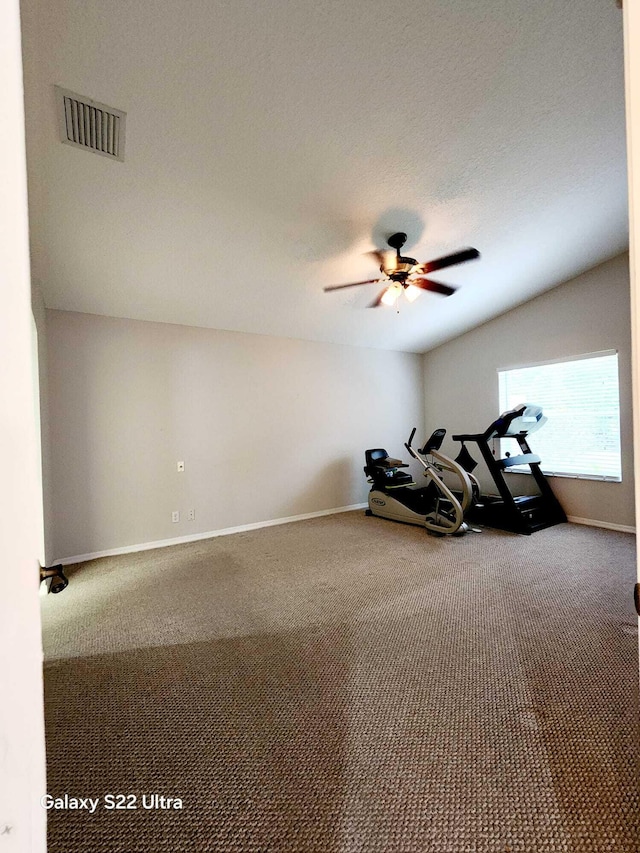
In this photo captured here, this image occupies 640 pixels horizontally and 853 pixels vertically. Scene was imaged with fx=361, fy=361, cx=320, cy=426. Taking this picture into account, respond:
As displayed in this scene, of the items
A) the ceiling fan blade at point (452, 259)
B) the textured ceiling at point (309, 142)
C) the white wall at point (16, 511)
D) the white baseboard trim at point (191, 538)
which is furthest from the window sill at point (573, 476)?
the white wall at point (16, 511)

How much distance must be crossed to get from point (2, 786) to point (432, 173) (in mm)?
2914

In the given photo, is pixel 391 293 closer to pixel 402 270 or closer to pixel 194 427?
pixel 402 270

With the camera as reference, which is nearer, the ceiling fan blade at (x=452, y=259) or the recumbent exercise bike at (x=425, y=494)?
the ceiling fan blade at (x=452, y=259)

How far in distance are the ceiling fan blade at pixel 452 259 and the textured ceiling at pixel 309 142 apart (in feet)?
1.30

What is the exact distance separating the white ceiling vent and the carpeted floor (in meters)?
2.58

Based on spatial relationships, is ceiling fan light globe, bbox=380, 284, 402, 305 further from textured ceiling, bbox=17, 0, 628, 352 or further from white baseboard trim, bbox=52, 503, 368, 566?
white baseboard trim, bbox=52, 503, 368, 566

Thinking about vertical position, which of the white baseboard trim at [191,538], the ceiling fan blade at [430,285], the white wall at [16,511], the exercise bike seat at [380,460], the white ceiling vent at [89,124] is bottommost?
the white baseboard trim at [191,538]

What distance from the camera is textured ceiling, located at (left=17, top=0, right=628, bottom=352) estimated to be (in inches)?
57.3

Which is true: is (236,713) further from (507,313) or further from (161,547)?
(507,313)

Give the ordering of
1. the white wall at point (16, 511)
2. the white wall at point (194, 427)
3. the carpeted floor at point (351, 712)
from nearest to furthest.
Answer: the white wall at point (16, 511)
the carpeted floor at point (351, 712)
the white wall at point (194, 427)

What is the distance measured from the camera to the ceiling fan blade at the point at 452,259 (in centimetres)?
238

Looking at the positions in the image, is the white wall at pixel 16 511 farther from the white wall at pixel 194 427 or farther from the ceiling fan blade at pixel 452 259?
the white wall at pixel 194 427

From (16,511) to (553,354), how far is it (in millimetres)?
4902

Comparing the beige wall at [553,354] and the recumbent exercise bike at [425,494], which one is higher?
the beige wall at [553,354]
